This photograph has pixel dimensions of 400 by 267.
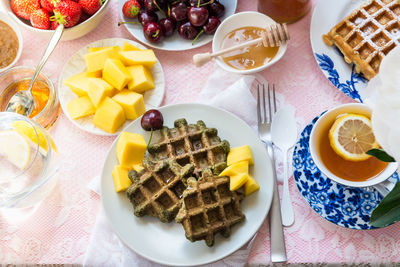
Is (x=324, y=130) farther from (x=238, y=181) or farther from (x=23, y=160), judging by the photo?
(x=23, y=160)

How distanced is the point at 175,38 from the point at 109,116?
0.38 metres

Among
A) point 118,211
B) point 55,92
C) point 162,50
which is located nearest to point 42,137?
point 55,92

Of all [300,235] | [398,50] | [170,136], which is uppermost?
[398,50]

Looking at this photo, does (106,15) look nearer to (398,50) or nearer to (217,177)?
(217,177)

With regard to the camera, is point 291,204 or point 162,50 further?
point 162,50

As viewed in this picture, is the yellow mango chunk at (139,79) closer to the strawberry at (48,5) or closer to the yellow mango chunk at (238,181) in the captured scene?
the strawberry at (48,5)

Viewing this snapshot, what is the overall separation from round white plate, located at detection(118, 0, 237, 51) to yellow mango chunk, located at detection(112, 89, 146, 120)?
208mm

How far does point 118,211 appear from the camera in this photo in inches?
50.9

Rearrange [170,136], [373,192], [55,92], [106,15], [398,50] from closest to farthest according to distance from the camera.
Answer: [398,50] < [373,192] < [170,136] < [55,92] < [106,15]

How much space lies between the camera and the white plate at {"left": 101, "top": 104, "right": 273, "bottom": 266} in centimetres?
122

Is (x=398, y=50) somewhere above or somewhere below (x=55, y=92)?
above

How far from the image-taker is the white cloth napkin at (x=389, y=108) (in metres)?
0.72

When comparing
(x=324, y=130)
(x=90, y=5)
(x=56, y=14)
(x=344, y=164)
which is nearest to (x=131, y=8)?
(x=90, y=5)

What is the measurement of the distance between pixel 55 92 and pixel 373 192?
106cm
